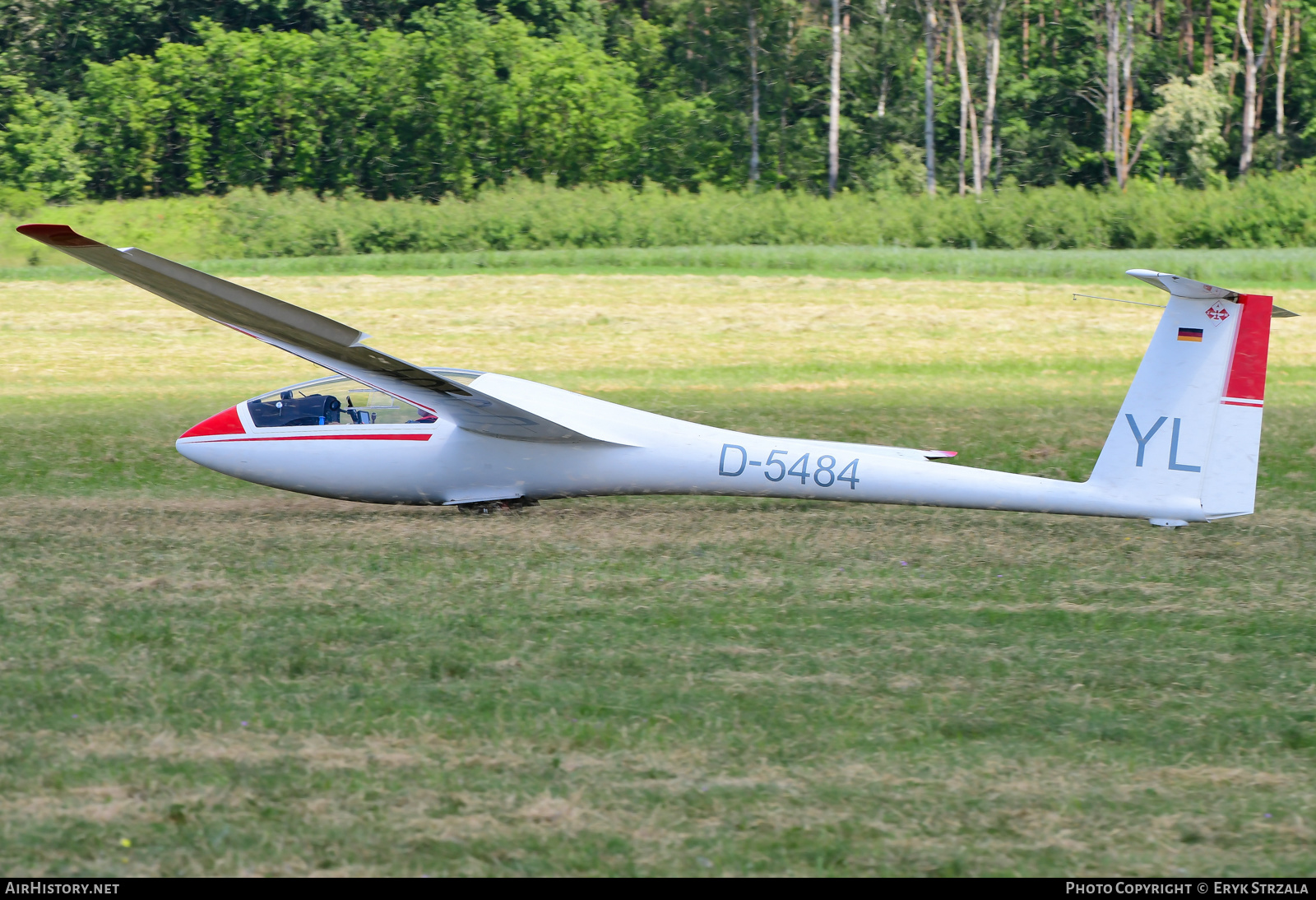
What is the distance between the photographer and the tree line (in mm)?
55031

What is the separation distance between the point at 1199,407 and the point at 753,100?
171ft

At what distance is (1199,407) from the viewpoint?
11031 millimetres

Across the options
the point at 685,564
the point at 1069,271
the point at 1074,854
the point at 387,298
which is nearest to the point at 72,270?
the point at 387,298

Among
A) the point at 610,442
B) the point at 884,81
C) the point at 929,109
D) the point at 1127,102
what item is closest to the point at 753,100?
the point at 884,81

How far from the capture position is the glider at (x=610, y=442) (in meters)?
11.0

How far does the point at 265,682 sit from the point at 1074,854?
436cm

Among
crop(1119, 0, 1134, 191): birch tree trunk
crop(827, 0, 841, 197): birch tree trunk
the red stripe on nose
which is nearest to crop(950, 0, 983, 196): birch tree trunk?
crop(827, 0, 841, 197): birch tree trunk

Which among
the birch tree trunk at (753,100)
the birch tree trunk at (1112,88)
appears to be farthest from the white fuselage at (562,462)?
the birch tree trunk at (1112,88)

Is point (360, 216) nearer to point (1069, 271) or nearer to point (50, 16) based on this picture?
point (1069, 271)

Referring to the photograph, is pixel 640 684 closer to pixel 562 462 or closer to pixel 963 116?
pixel 562 462

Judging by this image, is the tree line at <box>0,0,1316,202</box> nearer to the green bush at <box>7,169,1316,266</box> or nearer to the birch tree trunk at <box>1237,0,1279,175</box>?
the birch tree trunk at <box>1237,0,1279,175</box>

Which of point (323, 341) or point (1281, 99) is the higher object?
point (1281, 99)

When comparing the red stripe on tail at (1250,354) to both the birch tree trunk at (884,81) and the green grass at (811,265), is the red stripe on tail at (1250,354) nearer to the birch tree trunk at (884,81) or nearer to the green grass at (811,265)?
the green grass at (811,265)

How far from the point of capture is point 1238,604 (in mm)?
9891
